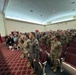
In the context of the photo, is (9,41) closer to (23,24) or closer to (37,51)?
(37,51)

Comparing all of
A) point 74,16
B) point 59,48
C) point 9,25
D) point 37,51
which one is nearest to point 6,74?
point 37,51

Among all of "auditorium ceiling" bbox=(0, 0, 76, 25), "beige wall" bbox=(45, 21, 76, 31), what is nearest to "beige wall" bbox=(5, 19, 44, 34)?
"auditorium ceiling" bbox=(0, 0, 76, 25)

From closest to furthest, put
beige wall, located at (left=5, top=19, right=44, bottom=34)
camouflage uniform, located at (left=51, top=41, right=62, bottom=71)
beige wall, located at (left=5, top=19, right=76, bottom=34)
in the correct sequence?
1. camouflage uniform, located at (left=51, top=41, right=62, bottom=71)
2. beige wall, located at (left=5, top=19, right=44, bottom=34)
3. beige wall, located at (left=5, top=19, right=76, bottom=34)

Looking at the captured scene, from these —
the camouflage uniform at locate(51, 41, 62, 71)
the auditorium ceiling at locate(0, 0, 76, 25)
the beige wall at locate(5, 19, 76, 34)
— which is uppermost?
the auditorium ceiling at locate(0, 0, 76, 25)

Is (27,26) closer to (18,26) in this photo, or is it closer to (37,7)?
(18,26)

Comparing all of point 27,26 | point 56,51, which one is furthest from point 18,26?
point 56,51

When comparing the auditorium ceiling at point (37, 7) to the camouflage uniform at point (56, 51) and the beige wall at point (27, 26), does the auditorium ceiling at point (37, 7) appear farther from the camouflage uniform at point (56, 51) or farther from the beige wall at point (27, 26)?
the camouflage uniform at point (56, 51)

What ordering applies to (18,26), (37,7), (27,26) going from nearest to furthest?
(37,7) < (18,26) < (27,26)

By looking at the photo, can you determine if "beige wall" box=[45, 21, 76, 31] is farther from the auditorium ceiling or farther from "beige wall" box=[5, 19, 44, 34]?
"beige wall" box=[5, 19, 44, 34]

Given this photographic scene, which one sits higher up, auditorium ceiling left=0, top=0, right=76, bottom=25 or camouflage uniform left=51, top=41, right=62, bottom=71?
auditorium ceiling left=0, top=0, right=76, bottom=25

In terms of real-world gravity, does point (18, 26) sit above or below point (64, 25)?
below

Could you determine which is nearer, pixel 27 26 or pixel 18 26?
pixel 18 26

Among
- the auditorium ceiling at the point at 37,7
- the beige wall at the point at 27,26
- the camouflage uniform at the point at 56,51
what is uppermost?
the auditorium ceiling at the point at 37,7

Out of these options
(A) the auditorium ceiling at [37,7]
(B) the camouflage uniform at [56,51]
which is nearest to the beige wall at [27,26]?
(A) the auditorium ceiling at [37,7]
